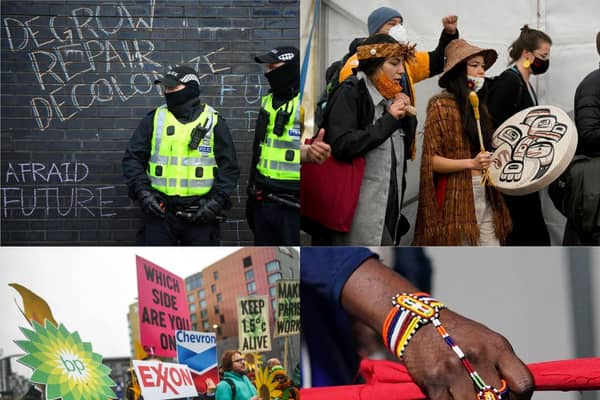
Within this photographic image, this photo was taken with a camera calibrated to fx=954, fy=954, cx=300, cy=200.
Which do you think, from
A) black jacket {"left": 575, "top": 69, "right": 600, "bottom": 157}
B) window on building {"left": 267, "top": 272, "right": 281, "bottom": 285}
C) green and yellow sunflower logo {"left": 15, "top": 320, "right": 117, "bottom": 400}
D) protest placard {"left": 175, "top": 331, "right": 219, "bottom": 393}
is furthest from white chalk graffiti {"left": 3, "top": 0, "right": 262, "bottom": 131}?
black jacket {"left": 575, "top": 69, "right": 600, "bottom": 157}

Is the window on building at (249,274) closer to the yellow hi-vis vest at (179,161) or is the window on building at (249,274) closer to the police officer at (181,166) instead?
the police officer at (181,166)

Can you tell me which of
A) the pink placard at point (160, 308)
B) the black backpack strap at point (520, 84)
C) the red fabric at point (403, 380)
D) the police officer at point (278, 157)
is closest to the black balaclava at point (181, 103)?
the police officer at point (278, 157)

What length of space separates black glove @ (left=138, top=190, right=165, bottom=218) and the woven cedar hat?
1.83m

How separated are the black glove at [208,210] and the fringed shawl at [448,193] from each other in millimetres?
1215

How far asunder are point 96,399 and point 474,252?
7.68ft

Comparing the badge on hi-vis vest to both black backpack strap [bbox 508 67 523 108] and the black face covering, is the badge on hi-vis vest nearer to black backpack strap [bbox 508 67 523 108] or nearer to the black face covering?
the black face covering

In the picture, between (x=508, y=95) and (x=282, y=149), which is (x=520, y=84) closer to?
(x=508, y=95)

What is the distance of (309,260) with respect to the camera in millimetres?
5551

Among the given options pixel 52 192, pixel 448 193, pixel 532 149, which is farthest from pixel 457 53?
pixel 52 192

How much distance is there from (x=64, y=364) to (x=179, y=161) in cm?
133

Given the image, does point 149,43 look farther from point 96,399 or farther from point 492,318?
point 492,318

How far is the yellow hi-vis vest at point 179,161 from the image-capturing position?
18.4 ft

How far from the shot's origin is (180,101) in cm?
564

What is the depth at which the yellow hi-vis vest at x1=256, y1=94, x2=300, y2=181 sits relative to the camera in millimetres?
5598
